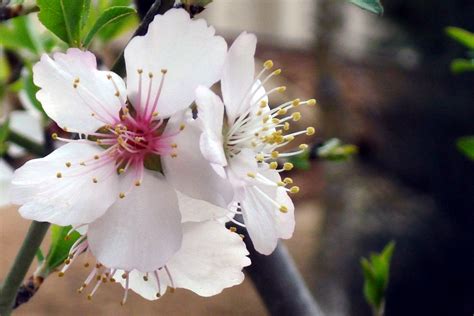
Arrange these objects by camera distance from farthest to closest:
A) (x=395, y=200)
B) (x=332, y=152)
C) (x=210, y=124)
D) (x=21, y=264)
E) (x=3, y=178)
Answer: (x=395, y=200)
(x=3, y=178)
(x=332, y=152)
(x=21, y=264)
(x=210, y=124)

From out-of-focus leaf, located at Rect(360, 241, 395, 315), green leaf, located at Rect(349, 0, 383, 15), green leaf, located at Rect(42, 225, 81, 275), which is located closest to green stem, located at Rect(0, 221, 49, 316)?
green leaf, located at Rect(42, 225, 81, 275)

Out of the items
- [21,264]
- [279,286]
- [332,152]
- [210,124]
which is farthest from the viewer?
[332,152]

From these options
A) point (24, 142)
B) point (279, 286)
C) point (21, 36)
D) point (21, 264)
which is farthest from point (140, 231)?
point (21, 36)

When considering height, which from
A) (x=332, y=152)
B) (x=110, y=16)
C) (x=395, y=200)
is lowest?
(x=395, y=200)

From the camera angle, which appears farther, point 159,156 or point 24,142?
point 24,142

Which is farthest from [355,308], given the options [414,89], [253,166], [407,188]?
[253,166]

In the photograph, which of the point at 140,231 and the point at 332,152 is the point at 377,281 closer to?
the point at 332,152

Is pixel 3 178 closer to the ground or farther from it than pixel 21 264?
closer to the ground
